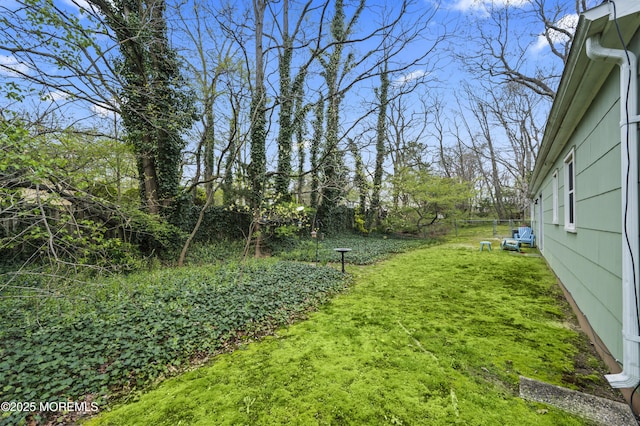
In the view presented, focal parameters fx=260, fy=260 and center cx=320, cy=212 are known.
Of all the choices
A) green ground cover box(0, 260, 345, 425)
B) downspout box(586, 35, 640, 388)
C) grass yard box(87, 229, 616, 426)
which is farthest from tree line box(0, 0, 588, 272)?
downspout box(586, 35, 640, 388)

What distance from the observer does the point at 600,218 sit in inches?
99.9

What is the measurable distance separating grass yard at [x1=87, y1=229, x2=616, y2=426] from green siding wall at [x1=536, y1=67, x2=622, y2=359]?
0.46m

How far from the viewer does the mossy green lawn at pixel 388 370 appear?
1938mm

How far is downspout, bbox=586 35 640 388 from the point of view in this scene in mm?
1759

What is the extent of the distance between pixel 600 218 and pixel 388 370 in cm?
254

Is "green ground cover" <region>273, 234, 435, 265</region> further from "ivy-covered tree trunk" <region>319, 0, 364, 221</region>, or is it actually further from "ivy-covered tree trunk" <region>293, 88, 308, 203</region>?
"ivy-covered tree trunk" <region>293, 88, 308, 203</region>

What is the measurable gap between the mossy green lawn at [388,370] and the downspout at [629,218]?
20.7 inches

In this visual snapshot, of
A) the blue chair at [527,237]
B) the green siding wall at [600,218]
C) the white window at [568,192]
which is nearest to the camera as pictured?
the green siding wall at [600,218]

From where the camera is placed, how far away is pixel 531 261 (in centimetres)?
749

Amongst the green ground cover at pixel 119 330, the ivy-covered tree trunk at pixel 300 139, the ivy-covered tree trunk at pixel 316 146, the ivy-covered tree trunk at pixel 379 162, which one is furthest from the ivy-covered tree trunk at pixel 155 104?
the ivy-covered tree trunk at pixel 379 162

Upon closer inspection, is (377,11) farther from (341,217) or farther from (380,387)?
(341,217)

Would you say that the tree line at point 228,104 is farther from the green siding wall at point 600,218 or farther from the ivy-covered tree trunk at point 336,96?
the green siding wall at point 600,218

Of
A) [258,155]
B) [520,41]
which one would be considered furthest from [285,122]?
[520,41]

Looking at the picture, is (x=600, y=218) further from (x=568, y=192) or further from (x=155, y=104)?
(x=155, y=104)
